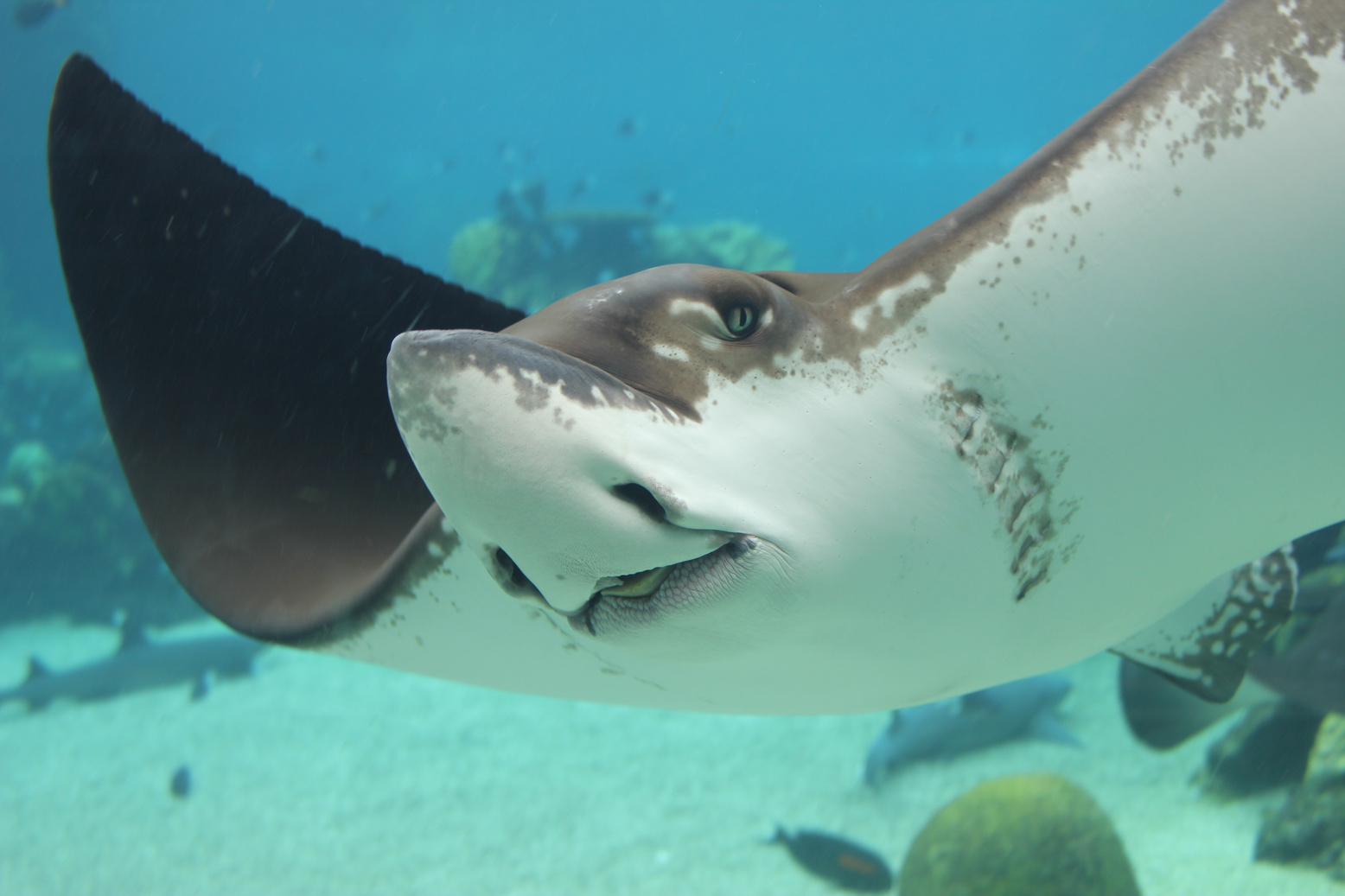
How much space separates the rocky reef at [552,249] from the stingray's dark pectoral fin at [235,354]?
1227 cm

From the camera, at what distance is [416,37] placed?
46875mm

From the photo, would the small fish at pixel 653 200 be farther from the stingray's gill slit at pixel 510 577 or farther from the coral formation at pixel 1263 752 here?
the stingray's gill slit at pixel 510 577

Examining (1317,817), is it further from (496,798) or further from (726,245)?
(726,245)

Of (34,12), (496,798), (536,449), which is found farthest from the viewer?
(34,12)

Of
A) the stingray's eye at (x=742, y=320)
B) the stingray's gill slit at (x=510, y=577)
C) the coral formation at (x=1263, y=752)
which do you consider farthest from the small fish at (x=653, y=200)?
the stingray's gill slit at (x=510, y=577)

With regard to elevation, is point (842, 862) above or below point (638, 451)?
below

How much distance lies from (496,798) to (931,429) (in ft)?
19.5

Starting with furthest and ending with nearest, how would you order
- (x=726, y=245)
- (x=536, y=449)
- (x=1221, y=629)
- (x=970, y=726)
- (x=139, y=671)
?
(x=726, y=245)
(x=139, y=671)
(x=970, y=726)
(x=1221, y=629)
(x=536, y=449)

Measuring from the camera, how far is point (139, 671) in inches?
344

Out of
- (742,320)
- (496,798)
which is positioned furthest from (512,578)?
(496,798)

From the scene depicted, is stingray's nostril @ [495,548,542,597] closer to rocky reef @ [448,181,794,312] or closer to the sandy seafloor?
the sandy seafloor

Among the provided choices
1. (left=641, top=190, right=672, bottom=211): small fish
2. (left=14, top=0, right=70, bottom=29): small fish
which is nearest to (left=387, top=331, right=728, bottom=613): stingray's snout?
(left=641, top=190, right=672, bottom=211): small fish

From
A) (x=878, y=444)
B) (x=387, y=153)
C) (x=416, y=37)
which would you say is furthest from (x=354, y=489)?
(x=387, y=153)

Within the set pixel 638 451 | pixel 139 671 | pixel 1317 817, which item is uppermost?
pixel 1317 817
